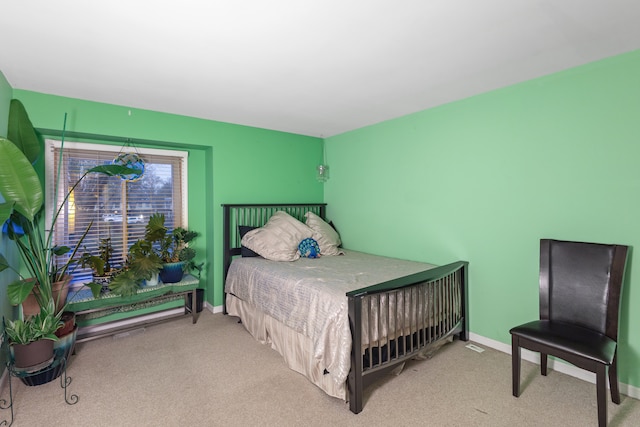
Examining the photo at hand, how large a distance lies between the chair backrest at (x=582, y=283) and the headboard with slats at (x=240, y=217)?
110 inches

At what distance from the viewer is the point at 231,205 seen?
358 cm

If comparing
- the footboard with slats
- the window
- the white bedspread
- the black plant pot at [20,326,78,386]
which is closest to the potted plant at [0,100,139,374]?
the black plant pot at [20,326,78,386]

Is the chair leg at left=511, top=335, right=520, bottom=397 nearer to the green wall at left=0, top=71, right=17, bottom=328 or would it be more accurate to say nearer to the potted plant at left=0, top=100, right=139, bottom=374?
the potted plant at left=0, top=100, right=139, bottom=374


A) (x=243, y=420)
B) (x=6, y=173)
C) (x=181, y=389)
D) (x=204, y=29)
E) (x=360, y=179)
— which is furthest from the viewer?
(x=360, y=179)

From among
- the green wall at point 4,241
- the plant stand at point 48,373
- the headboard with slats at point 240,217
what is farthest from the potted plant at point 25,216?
the headboard with slats at point 240,217

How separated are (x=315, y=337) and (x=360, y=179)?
89.5 inches

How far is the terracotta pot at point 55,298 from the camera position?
235 centimetres

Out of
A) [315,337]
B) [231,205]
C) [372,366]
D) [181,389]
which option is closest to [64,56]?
[231,205]

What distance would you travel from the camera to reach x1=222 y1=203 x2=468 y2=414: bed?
1.95m

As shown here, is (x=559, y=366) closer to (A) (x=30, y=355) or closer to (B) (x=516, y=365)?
(B) (x=516, y=365)

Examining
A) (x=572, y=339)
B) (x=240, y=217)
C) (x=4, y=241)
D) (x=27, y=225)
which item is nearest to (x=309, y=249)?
(x=240, y=217)

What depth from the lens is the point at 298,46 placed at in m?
1.90

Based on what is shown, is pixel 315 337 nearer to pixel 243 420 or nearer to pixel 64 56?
pixel 243 420

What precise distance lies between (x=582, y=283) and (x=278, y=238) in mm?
2637
